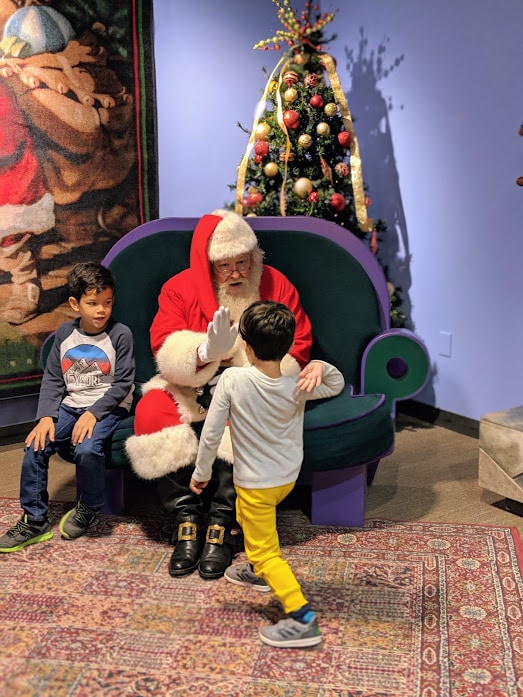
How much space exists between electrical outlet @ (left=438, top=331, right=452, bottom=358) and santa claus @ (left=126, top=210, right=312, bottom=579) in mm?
1308

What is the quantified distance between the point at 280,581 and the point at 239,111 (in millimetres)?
3237

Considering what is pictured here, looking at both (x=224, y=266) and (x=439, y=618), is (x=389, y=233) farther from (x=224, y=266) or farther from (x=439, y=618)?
(x=439, y=618)

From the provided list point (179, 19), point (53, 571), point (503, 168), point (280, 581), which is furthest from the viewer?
point (179, 19)

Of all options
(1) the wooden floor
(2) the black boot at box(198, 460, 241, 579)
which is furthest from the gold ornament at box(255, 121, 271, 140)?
(2) the black boot at box(198, 460, 241, 579)

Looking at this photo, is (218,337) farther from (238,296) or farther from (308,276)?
(308,276)

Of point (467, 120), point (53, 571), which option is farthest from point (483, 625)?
point (467, 120)

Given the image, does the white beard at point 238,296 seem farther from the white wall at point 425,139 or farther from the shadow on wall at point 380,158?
the shadow on wall at point 380,158

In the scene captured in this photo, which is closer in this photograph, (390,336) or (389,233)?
(390,336)

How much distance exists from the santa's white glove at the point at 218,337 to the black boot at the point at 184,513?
40 cm

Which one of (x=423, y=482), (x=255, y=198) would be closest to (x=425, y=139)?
(x=255, y=198)

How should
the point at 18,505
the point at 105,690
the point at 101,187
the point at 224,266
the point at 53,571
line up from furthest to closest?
the point at 101,187 < the point at 18,505 < the point at 224,266 < the point at 53,571 < the point at 105,690

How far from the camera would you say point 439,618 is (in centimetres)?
221

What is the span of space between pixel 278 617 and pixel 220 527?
0.44 m

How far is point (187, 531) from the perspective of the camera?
2570 mm
